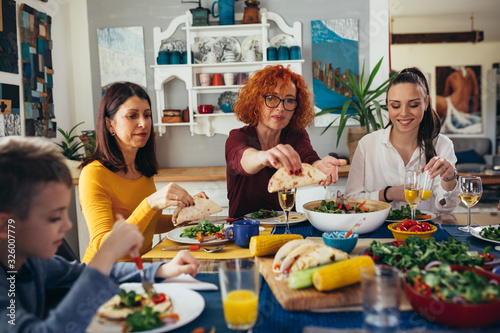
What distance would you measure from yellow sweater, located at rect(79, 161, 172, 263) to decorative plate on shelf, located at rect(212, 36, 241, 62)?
235cm

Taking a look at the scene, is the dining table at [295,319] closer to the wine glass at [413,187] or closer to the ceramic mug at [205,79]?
the wine glass at [413,187]

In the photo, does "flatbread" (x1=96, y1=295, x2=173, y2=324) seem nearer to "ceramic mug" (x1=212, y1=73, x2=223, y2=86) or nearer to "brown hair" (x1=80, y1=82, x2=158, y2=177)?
"brown hair" (x1=80, y1=82, x2=158, y2=177)

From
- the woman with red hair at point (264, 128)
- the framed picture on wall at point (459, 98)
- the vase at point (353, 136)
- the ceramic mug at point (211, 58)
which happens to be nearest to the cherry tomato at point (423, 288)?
the woman with red hair at point (264, 128)

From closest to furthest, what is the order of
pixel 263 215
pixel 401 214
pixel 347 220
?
pixel 347 220 < pixel 401 214 < pixel 263 215

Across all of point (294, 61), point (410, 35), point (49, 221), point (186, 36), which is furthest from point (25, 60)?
point (410, 35)

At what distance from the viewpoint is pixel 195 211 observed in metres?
1.70

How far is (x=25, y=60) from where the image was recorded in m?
3.28

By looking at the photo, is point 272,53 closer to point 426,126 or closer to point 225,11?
point 225,11

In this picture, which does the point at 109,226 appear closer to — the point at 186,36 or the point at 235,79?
the point at 235,79

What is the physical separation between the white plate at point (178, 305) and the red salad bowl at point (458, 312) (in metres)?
0.47

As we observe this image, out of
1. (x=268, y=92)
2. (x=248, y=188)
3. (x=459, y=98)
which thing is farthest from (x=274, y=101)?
(x=459, y=98)

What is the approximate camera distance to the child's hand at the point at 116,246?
881 millimetres

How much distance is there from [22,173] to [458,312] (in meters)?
0.91

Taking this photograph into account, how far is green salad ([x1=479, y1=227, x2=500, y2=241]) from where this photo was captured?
4.71ft
